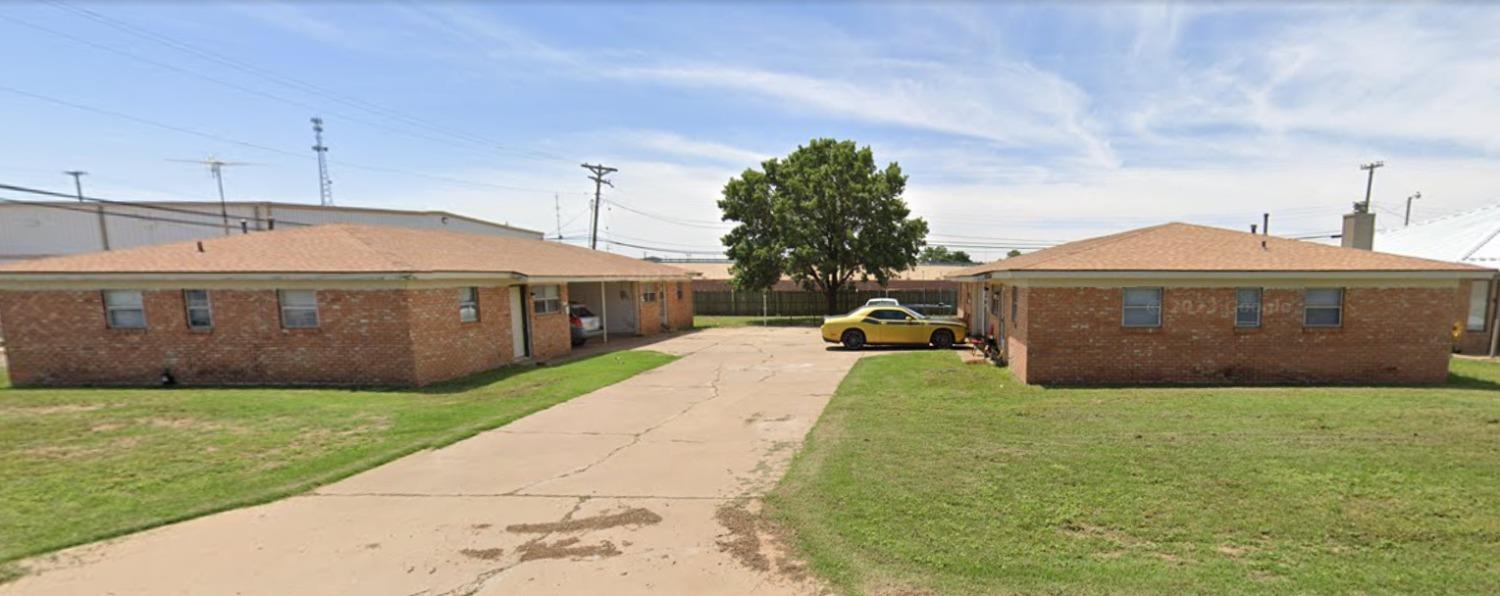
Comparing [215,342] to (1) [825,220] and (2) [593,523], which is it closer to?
(2) [593,523]

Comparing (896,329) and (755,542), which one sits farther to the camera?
→ (896,329)

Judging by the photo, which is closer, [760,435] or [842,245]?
[760,435]

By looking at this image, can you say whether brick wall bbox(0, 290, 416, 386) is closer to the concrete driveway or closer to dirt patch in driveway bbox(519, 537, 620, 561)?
the concrete driveway

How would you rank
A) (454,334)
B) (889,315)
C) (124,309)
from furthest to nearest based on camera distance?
(889,315)
(454,334)
(124,309)

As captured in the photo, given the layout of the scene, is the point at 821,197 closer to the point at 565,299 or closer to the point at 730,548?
the point at 565,299

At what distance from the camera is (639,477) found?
6.19 meters

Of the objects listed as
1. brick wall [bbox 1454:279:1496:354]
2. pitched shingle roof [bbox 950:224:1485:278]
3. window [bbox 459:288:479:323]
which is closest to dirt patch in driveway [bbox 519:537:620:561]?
pitched shingle roof [bbox 950:224:1485:278]

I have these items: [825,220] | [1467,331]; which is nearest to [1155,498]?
[1467,331]

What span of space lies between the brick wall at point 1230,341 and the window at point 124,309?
18.5 metres

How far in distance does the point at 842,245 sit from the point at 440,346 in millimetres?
19748

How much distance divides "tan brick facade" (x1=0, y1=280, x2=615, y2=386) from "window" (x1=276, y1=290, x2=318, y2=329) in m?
0.15

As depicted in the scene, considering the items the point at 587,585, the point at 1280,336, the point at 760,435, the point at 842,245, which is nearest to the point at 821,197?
the point at 842,245

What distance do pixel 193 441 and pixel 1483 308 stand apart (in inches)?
1107

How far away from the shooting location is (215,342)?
39.8 feet
